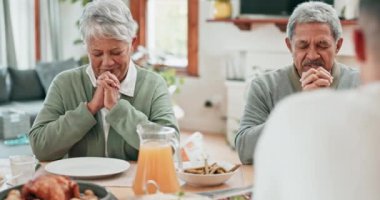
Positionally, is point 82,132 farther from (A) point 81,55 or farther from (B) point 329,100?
(A) point 81,55

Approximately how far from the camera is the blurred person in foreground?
868 millimetres

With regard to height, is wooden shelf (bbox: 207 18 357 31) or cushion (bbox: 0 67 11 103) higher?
wooden shelf (bbox: 207 18 357 31)

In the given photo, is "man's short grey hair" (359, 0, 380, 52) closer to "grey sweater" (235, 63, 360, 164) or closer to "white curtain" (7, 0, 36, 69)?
"grey sweater" (235, 63, 360, 164)

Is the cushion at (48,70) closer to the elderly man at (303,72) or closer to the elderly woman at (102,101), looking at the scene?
the elderly woman at (102,101)

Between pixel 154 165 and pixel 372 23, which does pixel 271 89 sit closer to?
pixel 154 165

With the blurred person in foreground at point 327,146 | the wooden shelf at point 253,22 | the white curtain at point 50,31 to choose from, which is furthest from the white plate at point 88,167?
the white curtain at point 50,31

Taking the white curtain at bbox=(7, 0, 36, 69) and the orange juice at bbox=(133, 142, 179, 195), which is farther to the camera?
the white curtain at bbox=(7, 0, 36, 69)

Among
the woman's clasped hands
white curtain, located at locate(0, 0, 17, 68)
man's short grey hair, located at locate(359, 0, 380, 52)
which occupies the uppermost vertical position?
man's short grey hair, located at locate(359, 0, 380, 52)

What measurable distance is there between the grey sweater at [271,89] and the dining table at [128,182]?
0.92 ft

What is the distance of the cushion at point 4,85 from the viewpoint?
217 inches

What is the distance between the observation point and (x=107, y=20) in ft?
6.70

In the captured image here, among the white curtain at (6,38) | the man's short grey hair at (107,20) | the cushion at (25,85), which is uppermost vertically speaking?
the man's short grey hair at (107,20)

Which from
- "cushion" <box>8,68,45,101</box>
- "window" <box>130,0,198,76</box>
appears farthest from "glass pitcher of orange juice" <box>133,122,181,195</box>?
"window" <box>130,0,198,76</box>

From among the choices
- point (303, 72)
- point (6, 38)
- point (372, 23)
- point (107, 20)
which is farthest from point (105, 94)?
point (6, 38)
